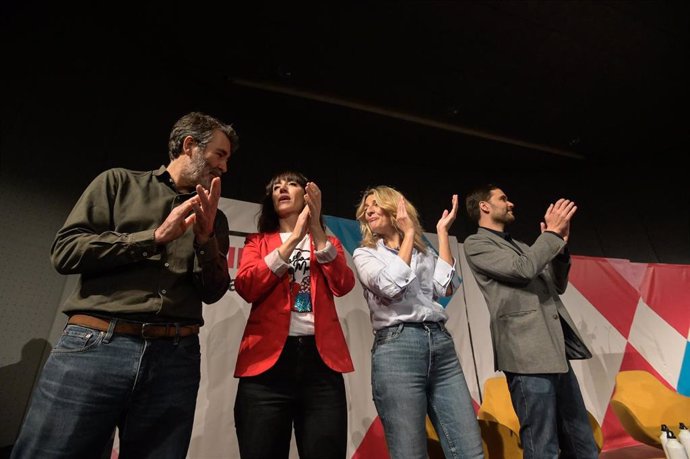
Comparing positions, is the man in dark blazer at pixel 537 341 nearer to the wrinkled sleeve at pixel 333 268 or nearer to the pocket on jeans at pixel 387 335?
the pocket on jeans at pixel 387 335

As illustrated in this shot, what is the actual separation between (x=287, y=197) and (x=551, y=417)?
155 cm

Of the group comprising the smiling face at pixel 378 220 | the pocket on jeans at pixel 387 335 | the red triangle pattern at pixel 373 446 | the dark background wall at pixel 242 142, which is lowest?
the red triangle pattern at pixel 373 446

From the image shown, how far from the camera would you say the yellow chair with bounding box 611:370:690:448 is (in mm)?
2391

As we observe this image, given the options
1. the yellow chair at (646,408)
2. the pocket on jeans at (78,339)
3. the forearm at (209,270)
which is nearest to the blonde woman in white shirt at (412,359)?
the forearm at (209,270)

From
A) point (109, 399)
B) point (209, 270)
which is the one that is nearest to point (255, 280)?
point (209, 270)

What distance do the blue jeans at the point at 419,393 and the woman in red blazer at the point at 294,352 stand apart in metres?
0.16

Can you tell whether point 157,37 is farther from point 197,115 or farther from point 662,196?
point 662,196

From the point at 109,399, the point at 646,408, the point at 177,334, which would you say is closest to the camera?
the point at 109,399

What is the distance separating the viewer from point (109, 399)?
0.99 metres

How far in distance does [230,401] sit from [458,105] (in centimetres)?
344

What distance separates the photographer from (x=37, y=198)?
2.41 meters

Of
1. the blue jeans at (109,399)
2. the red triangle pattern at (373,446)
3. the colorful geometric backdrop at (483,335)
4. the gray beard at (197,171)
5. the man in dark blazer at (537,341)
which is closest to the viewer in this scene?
the blue jeans at (109,399)

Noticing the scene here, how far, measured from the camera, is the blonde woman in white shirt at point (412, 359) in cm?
134

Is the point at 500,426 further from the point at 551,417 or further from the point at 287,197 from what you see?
the point at 287,197
